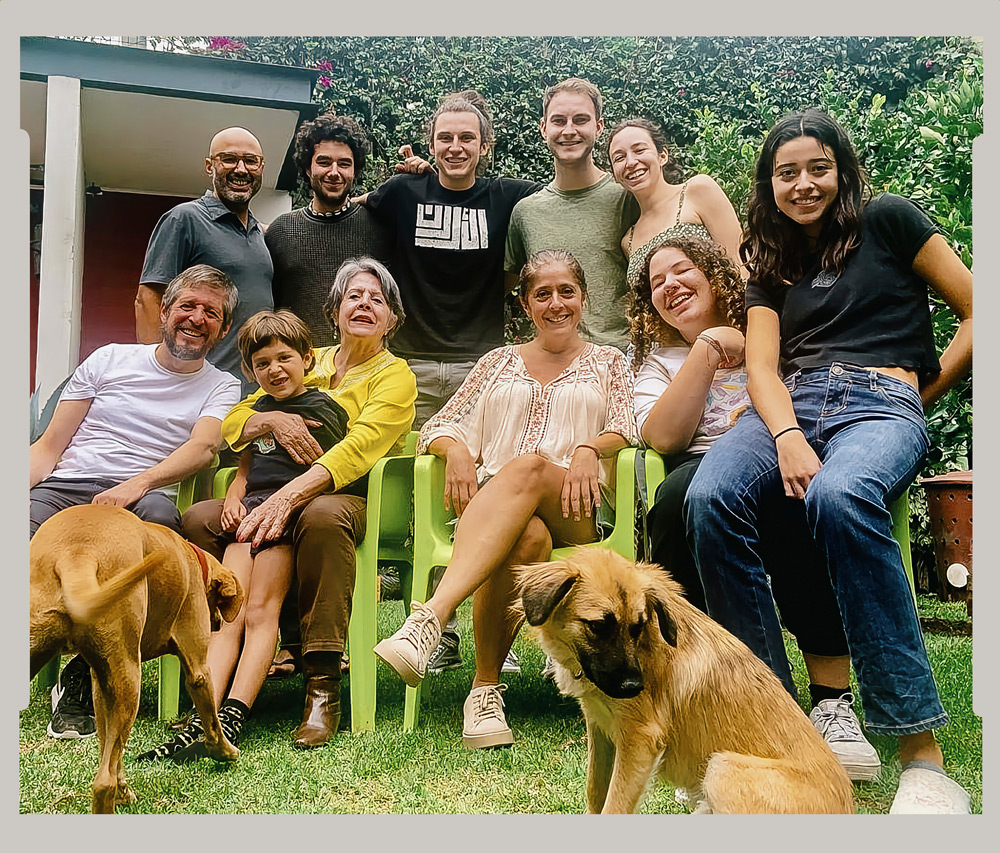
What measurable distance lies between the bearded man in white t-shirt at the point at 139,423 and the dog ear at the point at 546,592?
57.3 inches

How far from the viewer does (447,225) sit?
3.95 meters

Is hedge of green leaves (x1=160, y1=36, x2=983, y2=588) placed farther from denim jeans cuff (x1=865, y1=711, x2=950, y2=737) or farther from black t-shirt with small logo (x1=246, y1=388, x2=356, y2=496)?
black t-shirt with small logo (x1=246, y1=388, x2=356, y2=496)

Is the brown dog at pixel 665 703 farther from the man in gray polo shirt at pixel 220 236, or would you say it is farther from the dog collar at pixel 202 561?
the man in gray polo shirt at pixel 220 236

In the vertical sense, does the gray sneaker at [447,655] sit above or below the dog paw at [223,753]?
above

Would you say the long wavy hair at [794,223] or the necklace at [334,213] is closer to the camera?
the long wavy hair at [794,223]

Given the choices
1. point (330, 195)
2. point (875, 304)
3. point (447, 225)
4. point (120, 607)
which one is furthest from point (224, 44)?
point (875, 304)

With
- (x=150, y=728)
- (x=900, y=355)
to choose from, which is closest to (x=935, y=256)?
(x=900, y=355)

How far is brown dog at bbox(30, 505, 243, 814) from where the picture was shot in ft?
11.5

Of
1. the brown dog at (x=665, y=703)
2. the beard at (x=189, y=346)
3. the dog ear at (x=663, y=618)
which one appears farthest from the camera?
the beard at (x=189, y=346)

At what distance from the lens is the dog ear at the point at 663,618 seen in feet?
10.6

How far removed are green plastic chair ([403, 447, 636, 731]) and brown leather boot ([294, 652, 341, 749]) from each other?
27 cm

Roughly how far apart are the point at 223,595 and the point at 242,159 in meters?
1.70

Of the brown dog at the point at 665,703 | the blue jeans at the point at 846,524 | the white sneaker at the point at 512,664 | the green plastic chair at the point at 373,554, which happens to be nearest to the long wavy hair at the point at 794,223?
the blue jeans at the point at 846,524

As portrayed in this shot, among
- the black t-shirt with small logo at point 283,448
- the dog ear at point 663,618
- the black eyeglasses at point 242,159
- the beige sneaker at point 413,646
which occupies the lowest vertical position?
the beige sneaker at point 413,646
